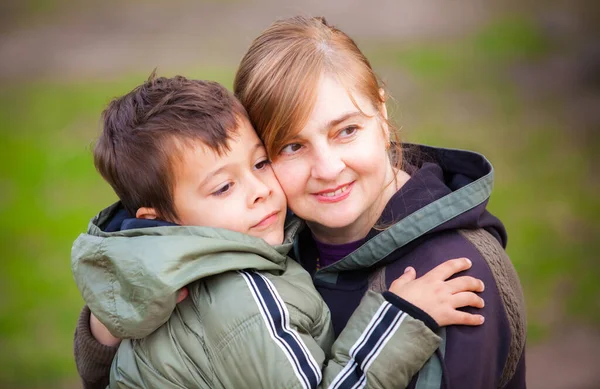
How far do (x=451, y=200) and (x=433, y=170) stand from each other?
23cm

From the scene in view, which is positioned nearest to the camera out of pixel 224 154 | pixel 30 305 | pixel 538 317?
pixel 224 154

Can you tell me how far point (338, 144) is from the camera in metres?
2.48

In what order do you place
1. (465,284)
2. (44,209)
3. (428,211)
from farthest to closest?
(44,209) → (428,211) → (465,284)

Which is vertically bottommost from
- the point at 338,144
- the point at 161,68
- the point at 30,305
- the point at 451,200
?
the point at 30,305

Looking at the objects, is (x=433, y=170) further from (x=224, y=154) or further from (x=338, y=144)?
(x=224, y=154)

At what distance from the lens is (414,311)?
2.23m

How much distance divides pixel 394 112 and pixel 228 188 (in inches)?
84.3

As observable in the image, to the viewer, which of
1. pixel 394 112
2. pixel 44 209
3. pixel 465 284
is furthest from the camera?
pixel 44 209

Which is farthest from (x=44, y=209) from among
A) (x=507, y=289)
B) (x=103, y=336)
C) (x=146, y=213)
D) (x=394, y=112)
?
(x=507, y=289)

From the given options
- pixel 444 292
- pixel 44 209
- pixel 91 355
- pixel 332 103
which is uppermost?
pixel 332 103

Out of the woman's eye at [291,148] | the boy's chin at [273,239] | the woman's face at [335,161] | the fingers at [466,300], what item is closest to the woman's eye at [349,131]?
the woman's face at [335,161]

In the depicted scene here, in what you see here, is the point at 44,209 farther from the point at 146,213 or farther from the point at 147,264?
the point at 147,264

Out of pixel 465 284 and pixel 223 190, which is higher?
pixel 223 190

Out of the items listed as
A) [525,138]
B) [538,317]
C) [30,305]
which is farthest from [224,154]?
[525,138]
